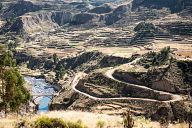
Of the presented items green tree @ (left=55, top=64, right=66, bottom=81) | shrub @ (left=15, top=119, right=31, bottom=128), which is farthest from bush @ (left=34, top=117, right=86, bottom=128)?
green tree @ (left=55, top=64, right=66, bottom=81)

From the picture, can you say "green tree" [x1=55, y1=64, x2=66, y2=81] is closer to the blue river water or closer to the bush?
the blue river water

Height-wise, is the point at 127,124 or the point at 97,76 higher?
the point at 127,124

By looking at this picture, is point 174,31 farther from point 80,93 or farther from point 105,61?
point 80,93

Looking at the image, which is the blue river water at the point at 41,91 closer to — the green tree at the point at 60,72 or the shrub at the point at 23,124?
the green tree at the point at 60,72

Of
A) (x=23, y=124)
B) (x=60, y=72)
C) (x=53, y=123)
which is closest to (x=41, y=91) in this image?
(x=60, y=72)

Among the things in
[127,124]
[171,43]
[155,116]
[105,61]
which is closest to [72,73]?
[105,61]

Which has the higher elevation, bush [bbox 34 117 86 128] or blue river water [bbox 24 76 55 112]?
bush [bbox 34 117 86 128]

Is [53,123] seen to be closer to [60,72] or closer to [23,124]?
[23,124]

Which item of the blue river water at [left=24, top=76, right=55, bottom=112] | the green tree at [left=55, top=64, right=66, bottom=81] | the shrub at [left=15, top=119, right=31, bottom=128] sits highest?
the shrub at [left=15, top=119, right=31, bottom=128]

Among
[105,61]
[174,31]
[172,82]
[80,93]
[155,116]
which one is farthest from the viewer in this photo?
[174,31]
